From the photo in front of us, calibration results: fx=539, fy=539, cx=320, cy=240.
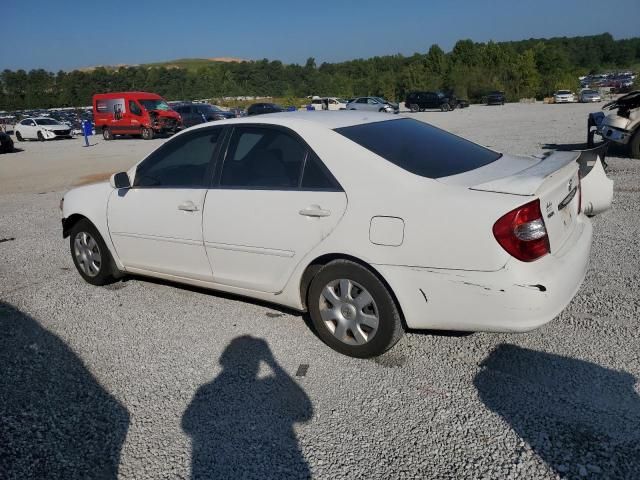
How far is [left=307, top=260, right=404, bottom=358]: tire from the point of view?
3248 mm

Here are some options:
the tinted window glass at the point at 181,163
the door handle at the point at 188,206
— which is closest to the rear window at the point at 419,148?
the tinted window glass at the point at 181,163

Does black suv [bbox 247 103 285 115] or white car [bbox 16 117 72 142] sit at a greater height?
black suv [bbox 247 103 285 115]

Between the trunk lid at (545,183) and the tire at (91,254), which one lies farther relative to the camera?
the tire at (91,254)

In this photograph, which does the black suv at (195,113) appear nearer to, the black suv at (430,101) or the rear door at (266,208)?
the black suv at (430,101)

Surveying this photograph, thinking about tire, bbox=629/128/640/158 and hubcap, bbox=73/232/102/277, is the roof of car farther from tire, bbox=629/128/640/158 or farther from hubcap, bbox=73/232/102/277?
tire, bbox=629/128/640/158

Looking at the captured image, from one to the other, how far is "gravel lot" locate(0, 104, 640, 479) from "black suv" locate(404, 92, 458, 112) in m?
44.4

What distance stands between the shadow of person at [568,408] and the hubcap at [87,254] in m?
3.57

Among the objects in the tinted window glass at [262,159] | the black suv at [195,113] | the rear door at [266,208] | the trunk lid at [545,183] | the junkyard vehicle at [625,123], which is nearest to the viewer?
the trunk lid at [545,183]

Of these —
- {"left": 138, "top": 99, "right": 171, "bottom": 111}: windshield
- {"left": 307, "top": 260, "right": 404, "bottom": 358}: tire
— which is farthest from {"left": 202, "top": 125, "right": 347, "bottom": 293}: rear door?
{"left": 138, "top": 99, "right": 171, "bottom": 111}: windshield

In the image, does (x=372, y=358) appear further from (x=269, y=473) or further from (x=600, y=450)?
(x=600, y=450)

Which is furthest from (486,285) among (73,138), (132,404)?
(73,138)

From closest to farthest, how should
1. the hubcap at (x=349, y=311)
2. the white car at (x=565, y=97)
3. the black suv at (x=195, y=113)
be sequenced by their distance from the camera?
the hubcap at (x=349, y=311), the black suv at (x=195, y=113), the white car at (x=565, y=97)

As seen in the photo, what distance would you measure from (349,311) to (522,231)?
116 cm

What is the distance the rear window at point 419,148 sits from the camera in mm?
3377
